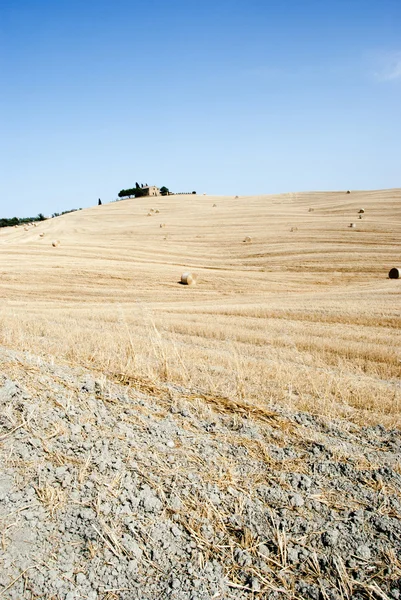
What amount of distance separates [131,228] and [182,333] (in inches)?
1137

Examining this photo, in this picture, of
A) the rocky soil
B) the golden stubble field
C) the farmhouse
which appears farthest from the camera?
the farmhouse

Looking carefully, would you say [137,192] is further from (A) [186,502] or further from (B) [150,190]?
(A) [186,502]

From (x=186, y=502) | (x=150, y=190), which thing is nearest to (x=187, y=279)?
(x=186, y=502)

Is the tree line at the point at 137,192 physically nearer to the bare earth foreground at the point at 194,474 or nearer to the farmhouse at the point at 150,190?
the farmhouse at the point at 150,190

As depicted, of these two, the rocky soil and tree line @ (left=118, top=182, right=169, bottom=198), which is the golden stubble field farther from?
tree line @ (left=118, top=182, right=169, bottom=198)

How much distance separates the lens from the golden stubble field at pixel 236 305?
5371 millimetres

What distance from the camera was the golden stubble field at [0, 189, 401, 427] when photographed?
5.37 meters

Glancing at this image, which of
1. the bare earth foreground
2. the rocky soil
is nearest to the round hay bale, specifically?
the bare earth foreground

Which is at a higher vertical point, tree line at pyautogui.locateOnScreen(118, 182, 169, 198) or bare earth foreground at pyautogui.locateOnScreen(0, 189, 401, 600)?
tree line at pyautogui.locateOnScreen(118, 182, 169, 198)

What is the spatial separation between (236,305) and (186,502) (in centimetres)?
1169

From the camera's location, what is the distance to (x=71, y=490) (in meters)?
2.79

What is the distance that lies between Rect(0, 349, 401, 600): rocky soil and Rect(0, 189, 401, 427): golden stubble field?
3.00ft

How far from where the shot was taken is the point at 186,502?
279 cm

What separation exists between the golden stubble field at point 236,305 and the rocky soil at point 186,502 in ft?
3.00
